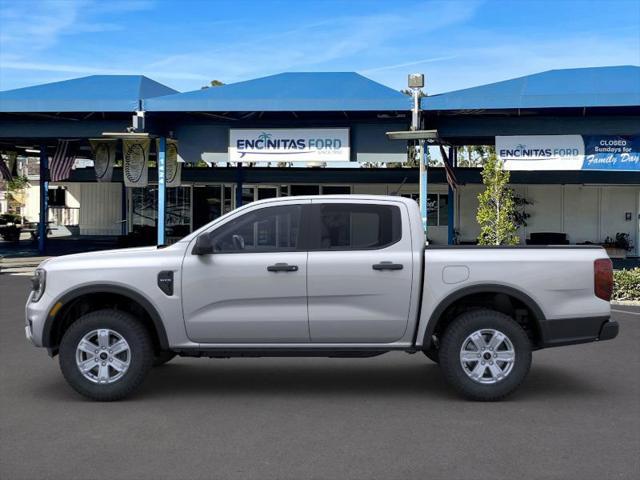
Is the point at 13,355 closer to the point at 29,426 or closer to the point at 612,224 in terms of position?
the point at 29,426

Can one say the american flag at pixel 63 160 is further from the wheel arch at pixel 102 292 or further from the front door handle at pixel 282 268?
the front door handle at pixel 282 268

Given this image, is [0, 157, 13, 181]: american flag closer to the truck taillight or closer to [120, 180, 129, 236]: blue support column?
[120, 180, 129, 236]: blue support column

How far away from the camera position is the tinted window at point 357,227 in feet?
21.6

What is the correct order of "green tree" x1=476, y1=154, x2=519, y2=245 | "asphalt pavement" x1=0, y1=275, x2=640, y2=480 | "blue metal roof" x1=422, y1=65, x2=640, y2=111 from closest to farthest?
"asphalt pavement" x1=0, y1=275, x2=640, y2=480
"green tree" x1=476, y1=154, x2=519, y2=245
"blue metal roof" x1=422, y1=65, x2=640, y2=111

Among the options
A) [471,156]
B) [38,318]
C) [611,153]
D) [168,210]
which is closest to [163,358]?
[38,318]

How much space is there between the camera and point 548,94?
18359mm

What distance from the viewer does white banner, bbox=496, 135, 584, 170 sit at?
19594 millimetres

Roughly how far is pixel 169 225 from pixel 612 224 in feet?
62.1

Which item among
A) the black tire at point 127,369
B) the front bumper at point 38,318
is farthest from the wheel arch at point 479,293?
the front bumper at point 38,318

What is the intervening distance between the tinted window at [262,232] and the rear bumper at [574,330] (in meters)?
2.48

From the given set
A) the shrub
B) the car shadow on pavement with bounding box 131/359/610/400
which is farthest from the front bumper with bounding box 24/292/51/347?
the shrub

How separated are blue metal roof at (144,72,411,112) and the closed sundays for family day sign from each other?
11.1ft

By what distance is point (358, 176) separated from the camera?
28.4m

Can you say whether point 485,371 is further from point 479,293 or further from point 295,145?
point 295,145
